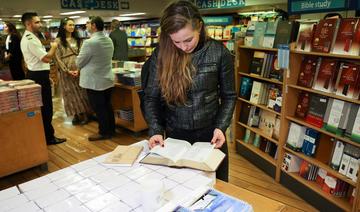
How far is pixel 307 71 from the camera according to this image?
268cm

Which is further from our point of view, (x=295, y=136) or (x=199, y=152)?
(x=295, y=136)

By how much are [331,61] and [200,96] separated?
150 centimetres

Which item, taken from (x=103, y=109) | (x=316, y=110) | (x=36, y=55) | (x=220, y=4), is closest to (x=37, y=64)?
(x=36, y=55)

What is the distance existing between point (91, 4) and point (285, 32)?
4976 mm

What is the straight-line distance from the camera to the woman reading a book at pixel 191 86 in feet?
4.97

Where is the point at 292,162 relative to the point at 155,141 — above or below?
below

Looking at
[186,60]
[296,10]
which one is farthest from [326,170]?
[186,60]

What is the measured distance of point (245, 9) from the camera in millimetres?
6801

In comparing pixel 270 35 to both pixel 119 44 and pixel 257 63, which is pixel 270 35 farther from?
pixel 119 44

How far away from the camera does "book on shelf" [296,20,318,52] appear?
2574 millimetres

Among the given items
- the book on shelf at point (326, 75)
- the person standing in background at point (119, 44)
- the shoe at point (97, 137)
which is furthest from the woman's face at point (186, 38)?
the person standing in background at point (119, 44)

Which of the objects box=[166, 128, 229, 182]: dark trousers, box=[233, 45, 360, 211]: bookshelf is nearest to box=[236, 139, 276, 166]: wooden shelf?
box=[233, 45, 360, 211]: bookshelf

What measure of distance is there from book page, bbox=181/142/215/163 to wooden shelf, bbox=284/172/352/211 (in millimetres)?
1564

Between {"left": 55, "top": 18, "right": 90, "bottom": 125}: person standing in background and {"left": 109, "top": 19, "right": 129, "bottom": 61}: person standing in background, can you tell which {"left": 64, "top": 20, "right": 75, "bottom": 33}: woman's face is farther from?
{"left": 109, "top": 19, "right": 129, "bottom": 61}: person standing in background
